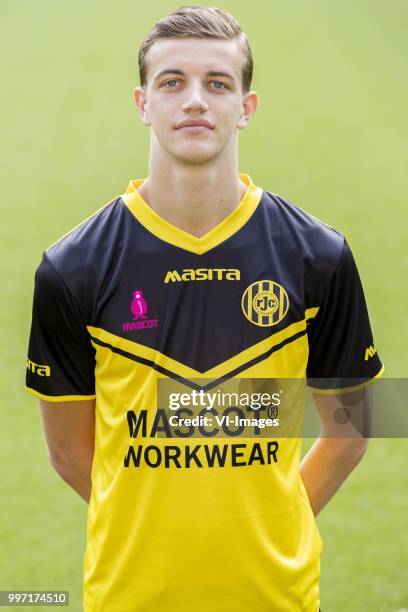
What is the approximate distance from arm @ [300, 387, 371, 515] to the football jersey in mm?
366

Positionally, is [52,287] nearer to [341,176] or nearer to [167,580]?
[167,580]

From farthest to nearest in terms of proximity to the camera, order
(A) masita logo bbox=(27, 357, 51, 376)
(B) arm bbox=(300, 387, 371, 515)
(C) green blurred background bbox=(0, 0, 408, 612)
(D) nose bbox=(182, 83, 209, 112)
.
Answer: (C) green blurred background bbox=(0, 0, 408, 612) → (B) arm bbox=(300, 387, 371, 515) → (A) masita logo bbox=(27, 357, 51, 376) → (D) nose bbox=(182, 83, 209, 112)

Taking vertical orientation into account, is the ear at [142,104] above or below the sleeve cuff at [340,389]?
above

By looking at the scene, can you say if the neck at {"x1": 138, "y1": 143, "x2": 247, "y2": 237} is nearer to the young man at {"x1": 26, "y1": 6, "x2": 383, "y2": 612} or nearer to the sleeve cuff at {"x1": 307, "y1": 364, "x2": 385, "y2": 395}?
the young man at {"x1": 26, "y1": 6, "x2": 383, "y2": 612}

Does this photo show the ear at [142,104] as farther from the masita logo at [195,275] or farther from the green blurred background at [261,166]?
the green blurred background at [261,166]

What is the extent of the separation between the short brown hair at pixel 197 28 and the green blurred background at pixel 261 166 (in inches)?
144

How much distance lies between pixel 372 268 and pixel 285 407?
7266mm

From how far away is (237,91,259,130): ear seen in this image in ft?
9.25

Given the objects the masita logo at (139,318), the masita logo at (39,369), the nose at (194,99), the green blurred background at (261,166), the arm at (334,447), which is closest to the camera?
the nose at (194,99)

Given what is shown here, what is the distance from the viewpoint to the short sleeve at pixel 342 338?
2840mm

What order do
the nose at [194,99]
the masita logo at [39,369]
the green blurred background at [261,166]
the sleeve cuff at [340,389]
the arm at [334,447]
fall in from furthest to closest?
the green blurred background at [261,166] < the arm at [334,447] < the sleeve cuff at [340,389] < the masita logo at [39,369] < the nose at [194,99]

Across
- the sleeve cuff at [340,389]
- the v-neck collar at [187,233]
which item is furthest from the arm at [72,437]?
the sleeve cuff at [340,389]

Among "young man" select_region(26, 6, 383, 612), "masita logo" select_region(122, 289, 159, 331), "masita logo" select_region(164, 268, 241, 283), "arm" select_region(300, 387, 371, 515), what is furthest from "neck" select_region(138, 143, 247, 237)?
"arm" select_region(300, 387, 371, 515)

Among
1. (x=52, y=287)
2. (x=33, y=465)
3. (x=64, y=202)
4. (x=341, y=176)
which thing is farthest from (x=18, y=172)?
(x=52, y=287)
